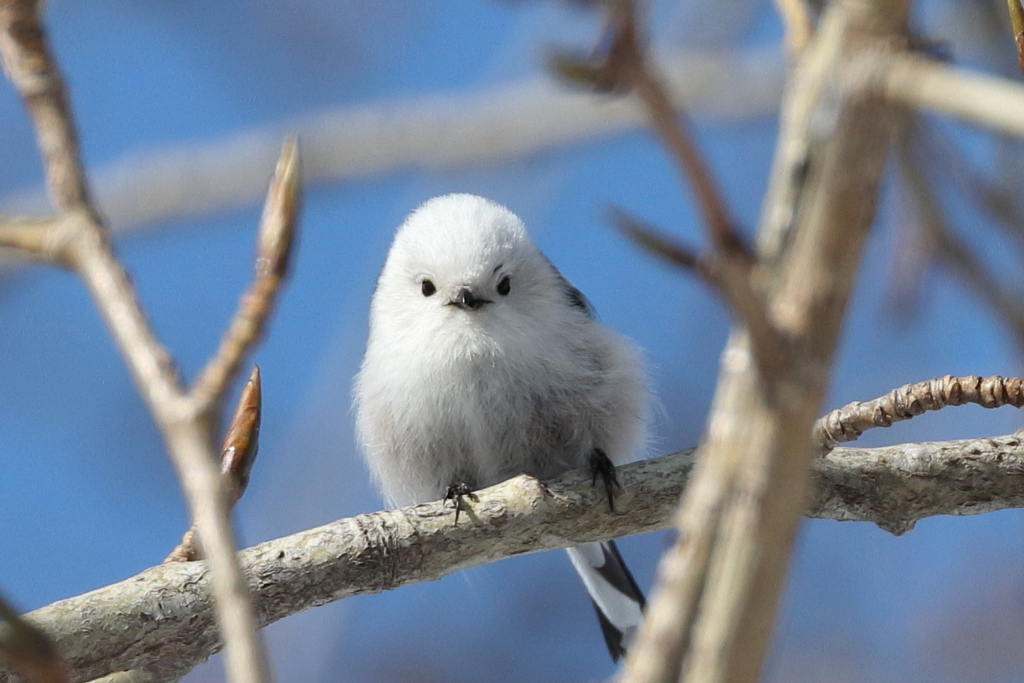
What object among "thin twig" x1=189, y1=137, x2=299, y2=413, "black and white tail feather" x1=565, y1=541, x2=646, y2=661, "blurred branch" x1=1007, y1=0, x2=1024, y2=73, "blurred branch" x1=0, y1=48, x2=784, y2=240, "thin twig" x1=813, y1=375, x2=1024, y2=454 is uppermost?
"blurred branch" x1=0, y1=48, x2=784, y2=240

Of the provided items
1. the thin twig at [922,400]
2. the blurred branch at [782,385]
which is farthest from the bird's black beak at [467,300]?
the blurred branch at [782,385]

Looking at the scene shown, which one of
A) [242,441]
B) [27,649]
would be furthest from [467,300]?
[27,649]

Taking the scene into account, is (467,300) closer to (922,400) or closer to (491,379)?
(491,379)

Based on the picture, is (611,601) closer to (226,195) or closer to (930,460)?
(930,460)

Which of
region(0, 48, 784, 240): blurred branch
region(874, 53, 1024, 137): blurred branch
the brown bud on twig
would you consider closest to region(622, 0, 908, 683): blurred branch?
region(874, 53, 1024, 137): blurred branch

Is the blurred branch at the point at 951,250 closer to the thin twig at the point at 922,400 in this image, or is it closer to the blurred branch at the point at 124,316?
the thin twig at the point at 922,400

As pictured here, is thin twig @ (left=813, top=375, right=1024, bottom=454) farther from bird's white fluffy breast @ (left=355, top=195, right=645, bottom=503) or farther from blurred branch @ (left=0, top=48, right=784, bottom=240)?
blurred branch @ (left=0, top=48, right=784, bottom=240)
